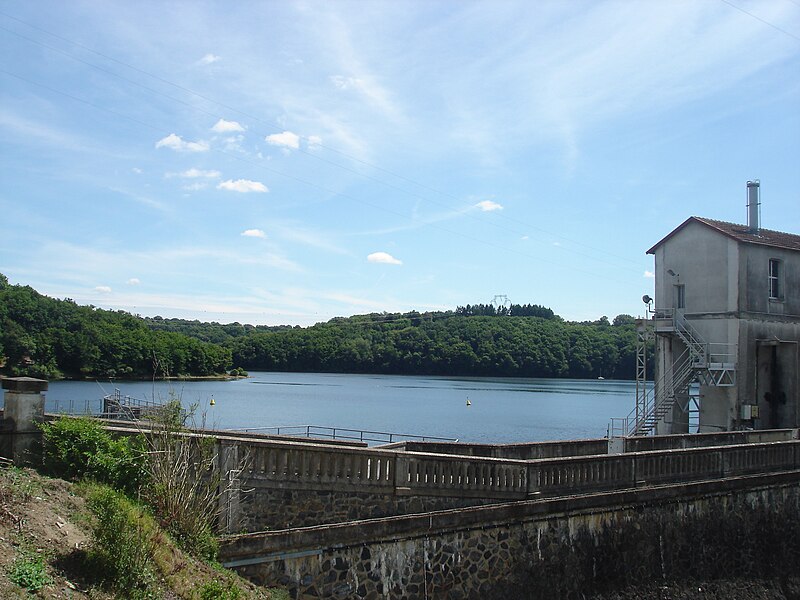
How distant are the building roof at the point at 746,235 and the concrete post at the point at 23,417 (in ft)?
82.4

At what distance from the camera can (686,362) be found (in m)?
29.4

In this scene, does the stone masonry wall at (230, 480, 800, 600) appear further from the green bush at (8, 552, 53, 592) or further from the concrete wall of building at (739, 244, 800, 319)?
the concrete wall of building at (739, 244, 800, 319)

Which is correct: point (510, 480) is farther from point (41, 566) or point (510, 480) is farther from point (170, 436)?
point (41, 566)

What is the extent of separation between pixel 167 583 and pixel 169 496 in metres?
1.64

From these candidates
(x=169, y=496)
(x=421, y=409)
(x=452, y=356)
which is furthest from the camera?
(x=452, y=356)

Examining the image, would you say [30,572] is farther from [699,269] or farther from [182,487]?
[699,269]

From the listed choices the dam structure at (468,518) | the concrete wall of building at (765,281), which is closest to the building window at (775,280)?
the concrete wall of building at (765,281)

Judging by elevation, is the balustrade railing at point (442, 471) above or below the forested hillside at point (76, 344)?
below

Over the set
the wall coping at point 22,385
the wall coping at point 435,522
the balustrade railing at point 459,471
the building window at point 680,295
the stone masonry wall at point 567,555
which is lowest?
the stone masonry wall at point 567,555

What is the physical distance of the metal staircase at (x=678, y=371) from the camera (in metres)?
28.2

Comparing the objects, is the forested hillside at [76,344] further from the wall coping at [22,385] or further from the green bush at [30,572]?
the green bush at [30,572]

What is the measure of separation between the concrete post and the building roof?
25.1 m

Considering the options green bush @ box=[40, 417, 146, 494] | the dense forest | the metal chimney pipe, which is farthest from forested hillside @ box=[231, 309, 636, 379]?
green bush @ box=[40, 417, 146, 494]

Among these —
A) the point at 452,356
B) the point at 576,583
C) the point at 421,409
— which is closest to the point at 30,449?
the point at 576,583
